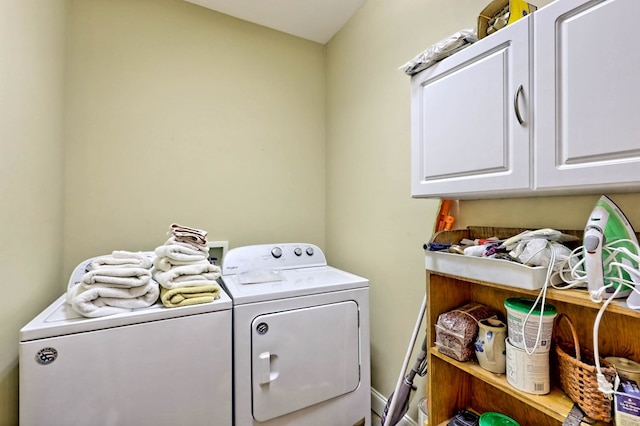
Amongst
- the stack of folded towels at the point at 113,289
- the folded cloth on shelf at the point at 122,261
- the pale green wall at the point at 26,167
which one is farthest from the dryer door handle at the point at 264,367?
the pale green wall at the point at 26,167

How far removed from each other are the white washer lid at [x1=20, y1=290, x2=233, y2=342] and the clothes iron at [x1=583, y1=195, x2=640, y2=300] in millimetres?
1291

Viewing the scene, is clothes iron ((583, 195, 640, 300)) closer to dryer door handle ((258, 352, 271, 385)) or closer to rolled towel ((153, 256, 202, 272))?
dryer door handle ((258, 352, 271, 385))

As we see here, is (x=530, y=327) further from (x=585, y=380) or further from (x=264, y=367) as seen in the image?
(x=264, y=367)

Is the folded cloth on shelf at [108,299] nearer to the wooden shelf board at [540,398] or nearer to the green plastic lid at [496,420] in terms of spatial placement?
the wooden shelf board at [540,398]

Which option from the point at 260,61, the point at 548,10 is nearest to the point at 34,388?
the point at 548,10

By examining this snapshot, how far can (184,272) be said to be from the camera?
52.5 inches

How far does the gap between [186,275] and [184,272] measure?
0.02 meters

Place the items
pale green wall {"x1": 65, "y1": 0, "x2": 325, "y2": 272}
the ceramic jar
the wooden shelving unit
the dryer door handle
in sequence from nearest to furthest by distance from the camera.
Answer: the wooden shelving unit
the ceramic jar
the dryer door handle
pale green wall {"x1": 65, "y1": 0, "x2": 325, "y2": 272}

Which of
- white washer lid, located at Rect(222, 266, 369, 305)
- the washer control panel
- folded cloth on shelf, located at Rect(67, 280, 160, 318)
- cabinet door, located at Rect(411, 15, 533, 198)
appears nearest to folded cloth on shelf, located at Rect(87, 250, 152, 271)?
folded cloth on shelf, located at Rect(67, 280, 160, 318)

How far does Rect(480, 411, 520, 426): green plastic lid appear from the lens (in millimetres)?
1088

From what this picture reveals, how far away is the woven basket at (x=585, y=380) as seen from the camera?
780 mm

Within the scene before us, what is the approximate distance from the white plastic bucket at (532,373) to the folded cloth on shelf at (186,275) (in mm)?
1254

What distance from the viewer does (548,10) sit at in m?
0.81

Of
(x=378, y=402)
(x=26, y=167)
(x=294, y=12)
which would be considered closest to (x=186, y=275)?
(x=26, y=167)
